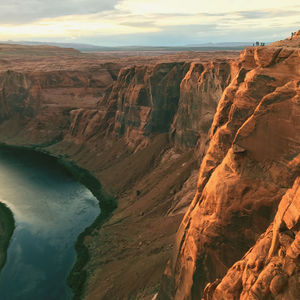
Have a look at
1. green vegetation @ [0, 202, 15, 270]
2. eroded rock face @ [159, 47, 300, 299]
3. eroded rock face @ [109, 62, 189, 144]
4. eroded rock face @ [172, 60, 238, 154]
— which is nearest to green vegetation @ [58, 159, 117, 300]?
green vegetation @ [0, 202, 15, 270]

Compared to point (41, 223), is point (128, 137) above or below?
above

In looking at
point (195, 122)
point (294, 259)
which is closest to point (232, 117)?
point (294, 259)

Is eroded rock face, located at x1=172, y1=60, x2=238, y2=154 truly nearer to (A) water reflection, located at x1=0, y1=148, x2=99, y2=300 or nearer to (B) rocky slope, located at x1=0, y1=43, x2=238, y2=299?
(B) rocky slope, located at x1=0, y1=43, x2=238, y2=299

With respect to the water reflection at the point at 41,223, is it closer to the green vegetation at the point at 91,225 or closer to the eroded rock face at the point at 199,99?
the green vegetation at the point at 91,225

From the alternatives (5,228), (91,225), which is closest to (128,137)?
(91,225)

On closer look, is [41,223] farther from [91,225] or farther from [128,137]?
[128,137]

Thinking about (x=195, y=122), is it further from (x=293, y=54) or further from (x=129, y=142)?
(x=293, y=54)
